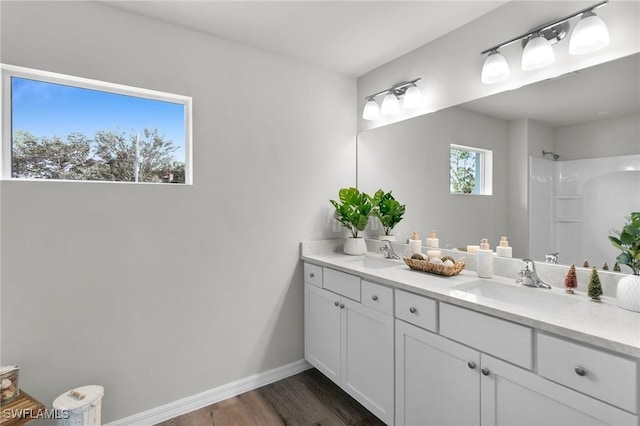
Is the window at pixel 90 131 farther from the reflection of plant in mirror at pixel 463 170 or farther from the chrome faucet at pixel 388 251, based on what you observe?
the reflection of plant in mirror at pixel 463 170

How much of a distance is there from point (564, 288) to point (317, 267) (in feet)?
4.76

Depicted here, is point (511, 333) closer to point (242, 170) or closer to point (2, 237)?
point (242, 170)

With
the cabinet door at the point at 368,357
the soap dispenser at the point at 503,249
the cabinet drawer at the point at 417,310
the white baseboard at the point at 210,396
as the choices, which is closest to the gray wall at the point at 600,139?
the soap dispenser at the point at 503,249

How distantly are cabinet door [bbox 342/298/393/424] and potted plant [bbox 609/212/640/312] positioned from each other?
969 millimetres

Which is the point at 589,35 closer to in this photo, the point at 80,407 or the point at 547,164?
the point at 547,164

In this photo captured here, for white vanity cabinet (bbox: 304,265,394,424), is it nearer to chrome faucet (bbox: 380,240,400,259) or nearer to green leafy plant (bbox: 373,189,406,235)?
chrome faucet (bbox: 380,240,400,259)

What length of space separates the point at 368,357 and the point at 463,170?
1.32 meters

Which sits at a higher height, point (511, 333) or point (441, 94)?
point (441, 94)

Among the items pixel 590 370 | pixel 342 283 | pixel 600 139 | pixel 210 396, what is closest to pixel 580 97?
pixel 600 139

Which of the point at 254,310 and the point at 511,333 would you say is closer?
the point at 511,333

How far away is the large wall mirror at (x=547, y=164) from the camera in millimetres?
1428

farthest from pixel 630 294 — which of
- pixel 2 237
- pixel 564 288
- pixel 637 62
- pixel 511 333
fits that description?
pixel 2 237

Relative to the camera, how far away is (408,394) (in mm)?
1628

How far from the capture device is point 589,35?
142 centimetres
